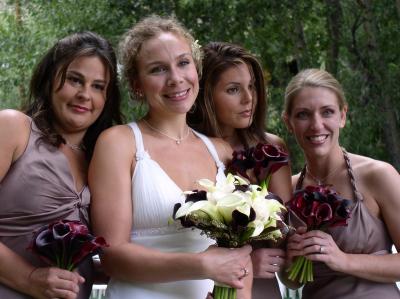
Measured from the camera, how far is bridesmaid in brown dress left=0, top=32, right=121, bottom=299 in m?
3.22

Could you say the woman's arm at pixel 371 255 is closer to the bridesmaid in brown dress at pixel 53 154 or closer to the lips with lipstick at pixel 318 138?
the lips with lipstick at pixel 318 138

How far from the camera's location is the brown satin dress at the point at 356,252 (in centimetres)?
374

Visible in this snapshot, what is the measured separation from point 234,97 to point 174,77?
66 cm

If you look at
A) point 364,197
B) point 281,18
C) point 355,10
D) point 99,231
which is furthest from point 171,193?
point 355,10

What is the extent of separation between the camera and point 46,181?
3367 mm

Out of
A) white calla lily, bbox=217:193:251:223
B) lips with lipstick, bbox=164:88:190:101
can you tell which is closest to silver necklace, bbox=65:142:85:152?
lips with lipstick, bbox=164:88:190:101

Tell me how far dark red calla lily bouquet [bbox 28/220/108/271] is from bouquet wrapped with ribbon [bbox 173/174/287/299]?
16.4 inches

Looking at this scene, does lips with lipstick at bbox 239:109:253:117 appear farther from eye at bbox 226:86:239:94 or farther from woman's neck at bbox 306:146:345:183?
woman's neck at bbox 306:146:345:183

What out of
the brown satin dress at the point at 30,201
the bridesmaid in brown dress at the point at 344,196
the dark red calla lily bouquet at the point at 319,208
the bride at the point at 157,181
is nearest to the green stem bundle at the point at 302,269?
the bridesmaid in brown dress at the point at 344,196

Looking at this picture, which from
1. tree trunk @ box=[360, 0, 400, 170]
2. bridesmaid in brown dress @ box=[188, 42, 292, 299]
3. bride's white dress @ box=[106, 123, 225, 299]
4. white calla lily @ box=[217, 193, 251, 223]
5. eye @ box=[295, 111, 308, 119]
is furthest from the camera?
tree trunk @ box=[360, 0, 400, 170]

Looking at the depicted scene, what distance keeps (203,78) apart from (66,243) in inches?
60.5

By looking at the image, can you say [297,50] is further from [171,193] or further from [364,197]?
[171,193]

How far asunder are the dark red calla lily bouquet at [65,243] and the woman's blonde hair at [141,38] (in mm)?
1001

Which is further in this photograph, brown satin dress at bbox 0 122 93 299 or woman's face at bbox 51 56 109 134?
woman's face at bbox 51 56 109 134
